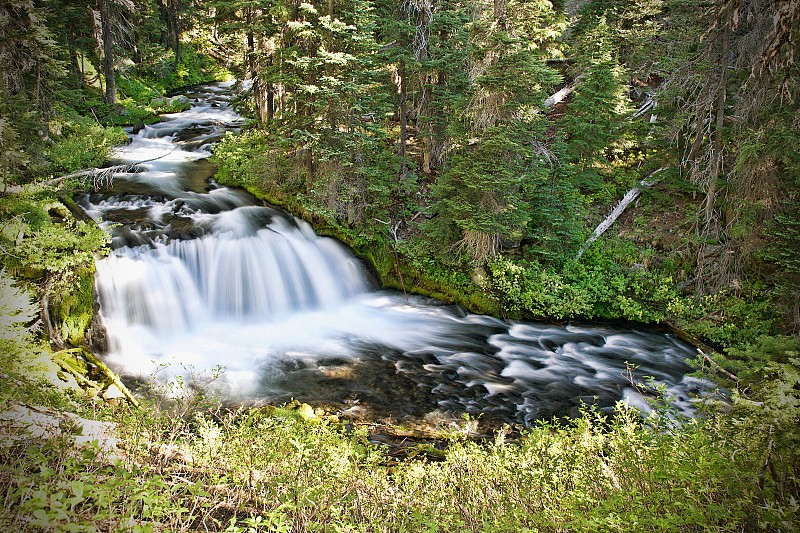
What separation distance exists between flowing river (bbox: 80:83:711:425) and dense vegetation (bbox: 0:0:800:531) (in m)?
0.75

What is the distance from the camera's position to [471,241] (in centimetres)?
1133

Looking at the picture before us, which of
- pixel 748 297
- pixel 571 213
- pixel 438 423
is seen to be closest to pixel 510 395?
pixel 438 423

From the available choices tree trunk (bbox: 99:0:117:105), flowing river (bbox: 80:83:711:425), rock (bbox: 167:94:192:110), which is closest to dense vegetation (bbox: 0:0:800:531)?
flowing river (bbox: 80:83:711:425)

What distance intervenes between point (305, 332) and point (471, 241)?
15.9 ft

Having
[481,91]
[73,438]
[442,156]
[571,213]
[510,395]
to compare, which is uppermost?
[481,91]

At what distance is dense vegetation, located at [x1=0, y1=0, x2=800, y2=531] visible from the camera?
312 cm

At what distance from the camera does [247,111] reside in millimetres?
16906

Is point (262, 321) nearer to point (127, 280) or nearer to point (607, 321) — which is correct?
point (127, 280)

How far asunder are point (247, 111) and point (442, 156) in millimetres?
8399

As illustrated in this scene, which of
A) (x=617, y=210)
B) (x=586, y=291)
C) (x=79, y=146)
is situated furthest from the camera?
(x=79, y=146)

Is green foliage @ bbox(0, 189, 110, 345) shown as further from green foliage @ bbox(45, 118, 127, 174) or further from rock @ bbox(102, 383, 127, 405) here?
green foliage @ bbox(45, 118, 127, 174)

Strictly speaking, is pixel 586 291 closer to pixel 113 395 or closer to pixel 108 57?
pixel 113 395

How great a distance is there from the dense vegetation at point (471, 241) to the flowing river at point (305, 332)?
752 mm

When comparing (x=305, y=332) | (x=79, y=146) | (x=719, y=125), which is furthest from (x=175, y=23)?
(x=719, y=125)
